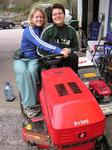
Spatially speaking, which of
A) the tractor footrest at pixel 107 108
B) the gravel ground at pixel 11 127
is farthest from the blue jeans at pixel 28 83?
the tractor footrest at pixel 107 108

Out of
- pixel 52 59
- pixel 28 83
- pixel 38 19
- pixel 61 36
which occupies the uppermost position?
pixel 38 19

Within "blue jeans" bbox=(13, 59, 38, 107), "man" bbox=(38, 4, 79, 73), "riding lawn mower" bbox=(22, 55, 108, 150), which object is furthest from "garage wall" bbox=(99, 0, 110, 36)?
"riding lawn mower" bbox=(22, 55, 108, 150)

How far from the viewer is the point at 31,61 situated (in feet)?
14.0

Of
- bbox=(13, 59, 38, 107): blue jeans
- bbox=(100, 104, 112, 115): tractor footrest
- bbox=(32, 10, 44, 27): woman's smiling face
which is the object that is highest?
bbox=(32, 10, 44, 27): woman's smiling face

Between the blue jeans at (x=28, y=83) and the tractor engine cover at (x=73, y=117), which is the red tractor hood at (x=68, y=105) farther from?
the blue jeans at (x=28, y=83)

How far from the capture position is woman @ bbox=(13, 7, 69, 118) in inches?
157

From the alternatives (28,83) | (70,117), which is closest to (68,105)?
(70,117)

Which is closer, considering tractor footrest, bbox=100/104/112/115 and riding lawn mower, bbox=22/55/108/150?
riding lawn mower, bbox=22/55/108/150

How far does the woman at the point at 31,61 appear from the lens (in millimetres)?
3995

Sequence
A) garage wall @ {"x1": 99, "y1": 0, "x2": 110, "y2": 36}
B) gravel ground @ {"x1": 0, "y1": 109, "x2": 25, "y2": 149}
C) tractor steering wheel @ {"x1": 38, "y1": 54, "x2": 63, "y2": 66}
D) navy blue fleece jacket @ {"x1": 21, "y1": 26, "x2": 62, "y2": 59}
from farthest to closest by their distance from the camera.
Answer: garage wall @ {"x1": 99, "y1": 0, "x2": 110, "y2": 36} < gravel ground @ {"x1": 0, "y1": 109, "x2": 25, "y2": 149} < navy blue fleece jacket @ {"x1": 21, "y1": 26, "x2": 62, "y2": 59} < tractor steering wheel @ {"x1": 38, "y1": 54, "x2": 63, "y2": 66}

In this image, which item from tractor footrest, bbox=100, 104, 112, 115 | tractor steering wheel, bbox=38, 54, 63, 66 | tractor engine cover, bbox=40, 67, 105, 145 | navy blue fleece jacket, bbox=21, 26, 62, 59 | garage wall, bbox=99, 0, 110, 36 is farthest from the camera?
garage wall, bbox=99, 0, 110, 36

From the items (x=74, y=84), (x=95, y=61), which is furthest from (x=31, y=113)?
(x=95, y=61)

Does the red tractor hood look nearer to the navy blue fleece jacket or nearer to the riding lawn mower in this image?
the riding lawn mower

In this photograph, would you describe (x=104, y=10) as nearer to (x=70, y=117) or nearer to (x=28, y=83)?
(x=28, y=83)
